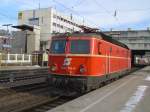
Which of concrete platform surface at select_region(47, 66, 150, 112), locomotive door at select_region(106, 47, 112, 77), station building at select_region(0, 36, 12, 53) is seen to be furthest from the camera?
station building at select_region(0, 36, 12, 53)

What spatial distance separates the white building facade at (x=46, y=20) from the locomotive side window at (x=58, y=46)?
7559 cm

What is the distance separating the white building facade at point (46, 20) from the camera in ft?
324

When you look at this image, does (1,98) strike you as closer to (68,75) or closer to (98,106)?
(68,75)

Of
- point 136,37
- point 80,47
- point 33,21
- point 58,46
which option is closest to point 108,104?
point 80,47

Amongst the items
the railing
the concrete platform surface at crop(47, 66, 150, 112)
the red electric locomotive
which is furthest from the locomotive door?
the railing

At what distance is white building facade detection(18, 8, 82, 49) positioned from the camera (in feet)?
324

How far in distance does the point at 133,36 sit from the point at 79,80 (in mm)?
37971

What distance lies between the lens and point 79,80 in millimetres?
14820

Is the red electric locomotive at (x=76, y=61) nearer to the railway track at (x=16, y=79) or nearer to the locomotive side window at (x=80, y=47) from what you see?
the locomotive side window at (x=80, y=47)

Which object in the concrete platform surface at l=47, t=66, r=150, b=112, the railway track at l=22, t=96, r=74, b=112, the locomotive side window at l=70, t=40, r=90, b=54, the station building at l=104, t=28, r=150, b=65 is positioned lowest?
the railway track at l=22, t=96, r=74, b=112

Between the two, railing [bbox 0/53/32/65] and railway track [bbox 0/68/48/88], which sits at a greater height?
railing [bbox 0/53/32/65]

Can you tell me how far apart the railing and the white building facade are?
1215 inches

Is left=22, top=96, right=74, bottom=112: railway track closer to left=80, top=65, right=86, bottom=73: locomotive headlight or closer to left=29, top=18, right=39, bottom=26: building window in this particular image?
left=80, top=65, right=86, bottom=73: locomotive headlight

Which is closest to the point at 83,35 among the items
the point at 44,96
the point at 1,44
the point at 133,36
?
the point at 44,96
